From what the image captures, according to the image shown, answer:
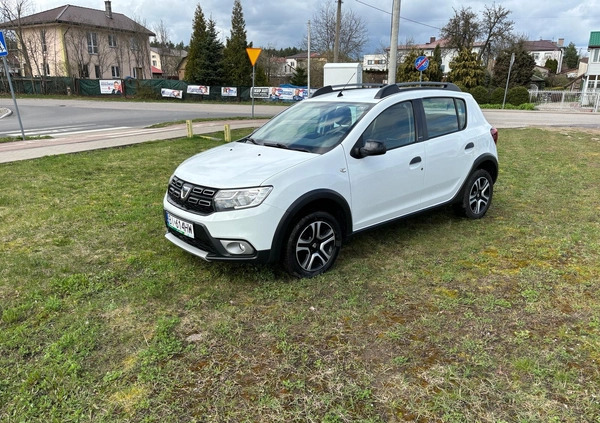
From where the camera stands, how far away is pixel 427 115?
15.7ft

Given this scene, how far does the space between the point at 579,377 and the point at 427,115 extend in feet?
9.91

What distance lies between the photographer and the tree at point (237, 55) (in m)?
43.5

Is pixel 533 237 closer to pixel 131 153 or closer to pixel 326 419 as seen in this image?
pixel 326 419

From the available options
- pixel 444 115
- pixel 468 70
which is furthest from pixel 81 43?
pixel 444 115

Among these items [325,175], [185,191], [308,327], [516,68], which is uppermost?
[516,68]

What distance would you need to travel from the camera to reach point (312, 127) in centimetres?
447

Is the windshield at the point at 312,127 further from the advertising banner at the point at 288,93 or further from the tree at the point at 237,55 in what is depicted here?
the tree at the point at 237,55

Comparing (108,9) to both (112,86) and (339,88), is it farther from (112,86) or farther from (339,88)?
(339,88)

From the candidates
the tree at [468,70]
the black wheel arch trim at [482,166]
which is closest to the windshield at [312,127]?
the black wheel arch trim at [482,166]

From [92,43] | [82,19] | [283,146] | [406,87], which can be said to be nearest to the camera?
[283,146]

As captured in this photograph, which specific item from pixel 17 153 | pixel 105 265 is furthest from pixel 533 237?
pixel 17 153

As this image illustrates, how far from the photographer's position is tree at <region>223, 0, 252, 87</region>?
43.5m

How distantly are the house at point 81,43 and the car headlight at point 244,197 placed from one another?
49943 mm

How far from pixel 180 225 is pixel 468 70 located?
4324 cm
